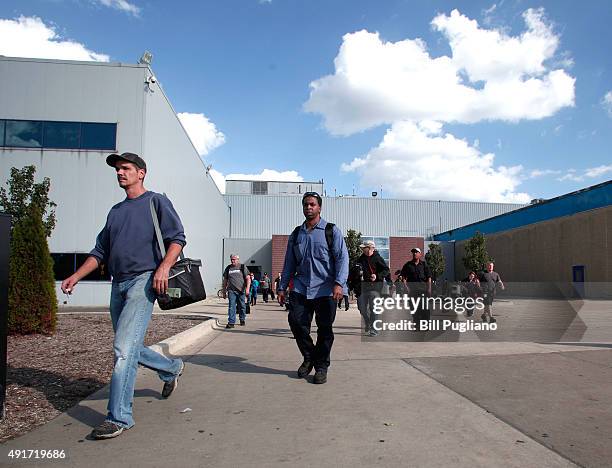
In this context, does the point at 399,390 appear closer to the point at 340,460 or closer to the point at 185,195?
the point at 340,460

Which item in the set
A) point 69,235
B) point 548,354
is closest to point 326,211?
point 69,235

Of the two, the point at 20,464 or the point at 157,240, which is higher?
the point at 157,240

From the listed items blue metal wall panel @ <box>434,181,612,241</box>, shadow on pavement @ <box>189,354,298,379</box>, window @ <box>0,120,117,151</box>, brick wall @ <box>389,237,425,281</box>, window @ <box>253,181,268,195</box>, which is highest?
window @ <box>253,181,268,195</box>

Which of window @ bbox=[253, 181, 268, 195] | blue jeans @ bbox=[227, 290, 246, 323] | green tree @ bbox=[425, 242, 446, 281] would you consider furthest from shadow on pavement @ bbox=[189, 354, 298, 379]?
window @ bbox=[253, 181, 268, 195]

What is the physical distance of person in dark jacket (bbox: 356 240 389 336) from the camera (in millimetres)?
8516

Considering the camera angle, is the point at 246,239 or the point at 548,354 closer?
the point at 548,354

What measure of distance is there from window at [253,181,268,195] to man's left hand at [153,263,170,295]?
5745cm

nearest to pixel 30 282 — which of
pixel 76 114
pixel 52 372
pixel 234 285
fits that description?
pixel 52 372

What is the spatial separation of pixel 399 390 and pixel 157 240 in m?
2.63

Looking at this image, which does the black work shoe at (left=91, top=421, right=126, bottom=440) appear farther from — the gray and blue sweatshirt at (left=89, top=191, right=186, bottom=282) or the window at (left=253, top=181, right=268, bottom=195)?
the window at (left=253, top=181, right=268, bottom=195)

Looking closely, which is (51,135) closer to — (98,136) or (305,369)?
(98,136)

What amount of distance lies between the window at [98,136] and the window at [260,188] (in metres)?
40.7

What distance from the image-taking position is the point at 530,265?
118 ft

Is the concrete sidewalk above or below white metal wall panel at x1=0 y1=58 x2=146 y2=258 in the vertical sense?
below
